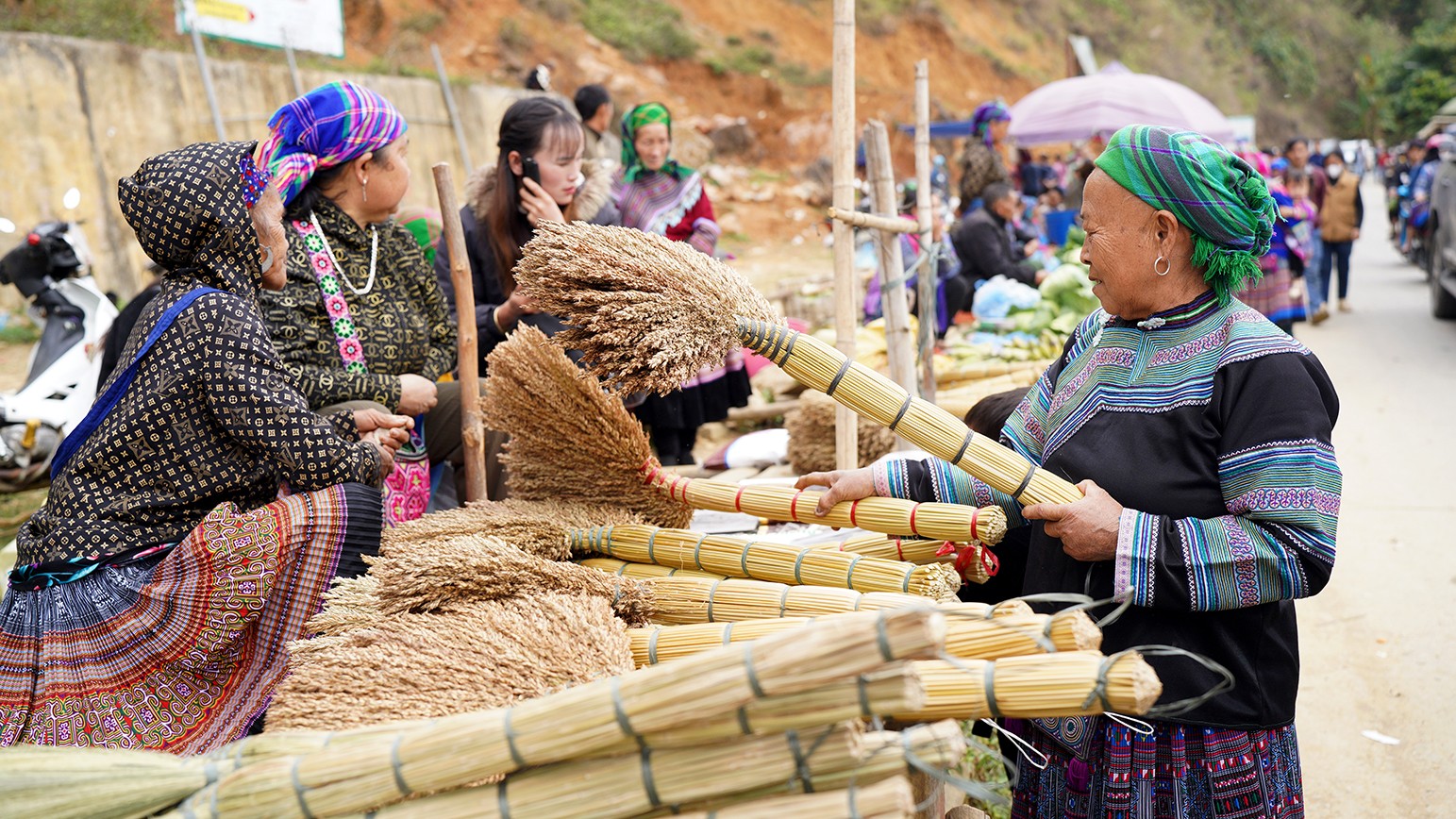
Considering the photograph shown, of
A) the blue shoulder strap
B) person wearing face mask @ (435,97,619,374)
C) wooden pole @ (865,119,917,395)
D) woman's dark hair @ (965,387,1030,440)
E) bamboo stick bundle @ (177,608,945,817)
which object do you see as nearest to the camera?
bamboo stick bundle @ (177,608,945,817)

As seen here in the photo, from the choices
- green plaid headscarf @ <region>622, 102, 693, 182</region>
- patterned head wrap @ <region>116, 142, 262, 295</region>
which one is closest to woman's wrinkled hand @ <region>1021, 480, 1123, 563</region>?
patterned head wrap @ <region>116, 142, 262, 295</region>

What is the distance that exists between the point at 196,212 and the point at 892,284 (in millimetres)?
2448

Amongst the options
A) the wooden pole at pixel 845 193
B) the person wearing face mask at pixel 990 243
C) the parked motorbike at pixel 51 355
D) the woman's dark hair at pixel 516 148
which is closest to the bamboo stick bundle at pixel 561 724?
the wooden pole at pixel 845 193

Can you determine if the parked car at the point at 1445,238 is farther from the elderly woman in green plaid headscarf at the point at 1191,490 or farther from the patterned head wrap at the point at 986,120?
the elderly woman in green plaid headscarf at the point at 1191,490

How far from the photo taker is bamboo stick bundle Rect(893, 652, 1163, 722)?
1.39m

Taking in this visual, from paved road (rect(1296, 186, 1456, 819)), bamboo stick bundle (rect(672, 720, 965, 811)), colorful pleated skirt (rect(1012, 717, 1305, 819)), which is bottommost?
paved road (rect(1296, 186, 1456, 819))

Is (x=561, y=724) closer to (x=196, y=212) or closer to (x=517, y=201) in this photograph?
(x=196, y=212)

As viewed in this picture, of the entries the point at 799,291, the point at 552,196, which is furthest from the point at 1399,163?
the point at 552,196

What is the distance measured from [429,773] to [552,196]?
2675 millimetres

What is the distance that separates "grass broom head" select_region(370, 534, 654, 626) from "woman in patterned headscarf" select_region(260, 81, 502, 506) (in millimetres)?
915

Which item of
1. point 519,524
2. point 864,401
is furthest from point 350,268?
point 864,401

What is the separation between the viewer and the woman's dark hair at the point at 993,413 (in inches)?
127

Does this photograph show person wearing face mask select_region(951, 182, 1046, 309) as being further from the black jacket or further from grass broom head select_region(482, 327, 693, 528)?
grass broom head select_region(482, 327, 693, 528)

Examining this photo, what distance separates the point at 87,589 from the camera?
2.18 metres
